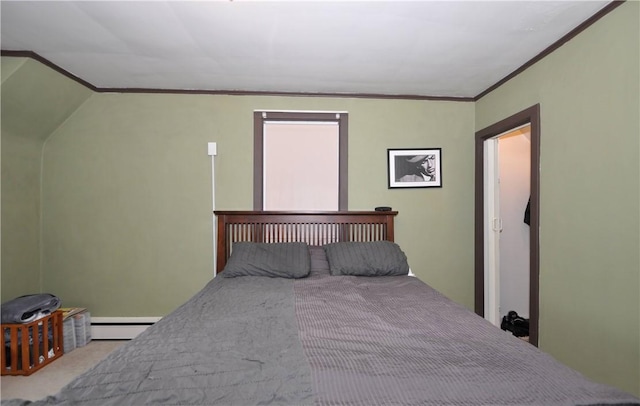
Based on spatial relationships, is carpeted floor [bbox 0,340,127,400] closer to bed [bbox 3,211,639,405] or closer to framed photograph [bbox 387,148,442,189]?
bed [bbox 3,211,639,405]

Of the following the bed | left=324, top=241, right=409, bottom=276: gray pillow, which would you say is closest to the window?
left=324, top=241, right=409, bottom=276: gray pillow

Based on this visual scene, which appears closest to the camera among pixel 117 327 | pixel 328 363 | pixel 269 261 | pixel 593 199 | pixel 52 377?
pixel 328 363

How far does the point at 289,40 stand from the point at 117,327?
2929 millimetres

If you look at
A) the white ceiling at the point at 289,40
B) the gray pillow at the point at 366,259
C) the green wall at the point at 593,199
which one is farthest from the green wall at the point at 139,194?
the green wall at the point at 593,199

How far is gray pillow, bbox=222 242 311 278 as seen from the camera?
2.52 m

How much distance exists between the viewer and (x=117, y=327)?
10.2 ft

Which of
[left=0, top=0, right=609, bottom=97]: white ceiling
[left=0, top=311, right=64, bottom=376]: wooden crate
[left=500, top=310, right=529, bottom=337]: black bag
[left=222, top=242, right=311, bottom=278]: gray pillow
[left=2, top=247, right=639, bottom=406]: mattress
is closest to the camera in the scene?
[left=2, top=247, right=639, bottom=406]: mattress

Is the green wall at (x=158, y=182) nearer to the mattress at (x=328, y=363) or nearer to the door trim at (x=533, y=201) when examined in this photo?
the door trim at (x=533, y=201)

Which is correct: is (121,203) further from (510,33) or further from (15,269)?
(510,33)

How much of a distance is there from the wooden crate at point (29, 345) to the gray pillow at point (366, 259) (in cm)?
224

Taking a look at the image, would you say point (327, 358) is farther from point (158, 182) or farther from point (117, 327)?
point (117, 327)

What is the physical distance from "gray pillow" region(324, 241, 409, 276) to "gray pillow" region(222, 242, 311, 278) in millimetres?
227

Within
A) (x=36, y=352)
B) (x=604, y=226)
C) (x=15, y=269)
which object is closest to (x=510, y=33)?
(x=604, y=226)

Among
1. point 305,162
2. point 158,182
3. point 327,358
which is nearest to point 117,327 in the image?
point 158,182
